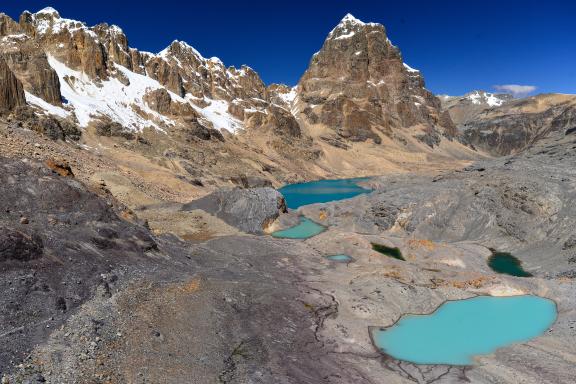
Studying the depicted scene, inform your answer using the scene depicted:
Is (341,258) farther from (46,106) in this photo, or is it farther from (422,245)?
(46,106)

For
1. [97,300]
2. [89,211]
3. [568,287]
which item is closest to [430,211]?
[568,287]

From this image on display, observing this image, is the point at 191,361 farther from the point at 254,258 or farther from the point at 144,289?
the point at 254,258

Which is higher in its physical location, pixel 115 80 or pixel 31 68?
pixel 115 80

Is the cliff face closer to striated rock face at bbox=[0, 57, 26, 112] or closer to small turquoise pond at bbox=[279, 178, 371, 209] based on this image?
striated rock face at bbox=[0, 57, 26, 112]

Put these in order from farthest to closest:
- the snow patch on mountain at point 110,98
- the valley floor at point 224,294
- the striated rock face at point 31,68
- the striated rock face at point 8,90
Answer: the snow patch on mountain at point 110,98 → the striated rock face at point 31,68 → the striated rock face at point 8,90 → the valley floor at point 224,294

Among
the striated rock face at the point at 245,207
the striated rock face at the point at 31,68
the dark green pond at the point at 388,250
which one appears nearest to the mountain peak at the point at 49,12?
the striated rock face at the point at 31,68

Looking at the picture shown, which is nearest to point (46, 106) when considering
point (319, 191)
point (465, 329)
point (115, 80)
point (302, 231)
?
point (115, 80)

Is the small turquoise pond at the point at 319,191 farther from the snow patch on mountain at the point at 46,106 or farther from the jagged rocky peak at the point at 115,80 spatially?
the snow patch on mountain at the point at 46,106
